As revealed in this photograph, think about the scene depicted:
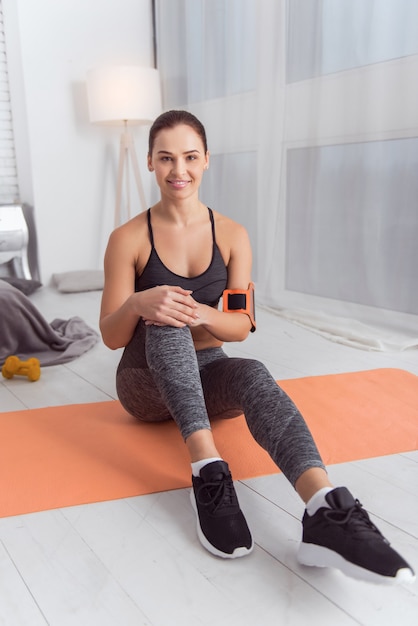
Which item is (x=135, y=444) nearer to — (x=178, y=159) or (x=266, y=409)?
(x=266, y=409)

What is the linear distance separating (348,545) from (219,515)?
261 mm

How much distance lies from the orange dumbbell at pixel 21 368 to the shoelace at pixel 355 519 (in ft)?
4.57

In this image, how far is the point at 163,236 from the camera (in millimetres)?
1531

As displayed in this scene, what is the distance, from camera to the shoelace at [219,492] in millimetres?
1146

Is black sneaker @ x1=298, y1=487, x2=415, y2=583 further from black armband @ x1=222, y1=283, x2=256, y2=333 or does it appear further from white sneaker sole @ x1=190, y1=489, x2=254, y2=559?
black armband @ x1=222, y1=283, x2=256, y2=333

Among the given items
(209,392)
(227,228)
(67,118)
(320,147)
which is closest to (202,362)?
(209,392)

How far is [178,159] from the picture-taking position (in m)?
1.42

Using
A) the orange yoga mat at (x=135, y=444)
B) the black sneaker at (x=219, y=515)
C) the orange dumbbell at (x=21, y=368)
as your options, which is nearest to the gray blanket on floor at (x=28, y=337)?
the orange dumbbell at (x=21, y=368)

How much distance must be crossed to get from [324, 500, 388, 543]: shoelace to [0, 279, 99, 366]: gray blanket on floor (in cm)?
157

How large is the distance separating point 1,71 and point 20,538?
388cm

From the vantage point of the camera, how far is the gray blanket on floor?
2.41 m

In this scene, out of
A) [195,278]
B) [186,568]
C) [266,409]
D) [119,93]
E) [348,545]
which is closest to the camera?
[348,545]

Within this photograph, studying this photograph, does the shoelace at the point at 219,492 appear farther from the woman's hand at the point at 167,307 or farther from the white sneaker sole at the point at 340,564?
the woman's hand at the point at 167,307

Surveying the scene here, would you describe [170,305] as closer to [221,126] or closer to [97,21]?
[221,126]
